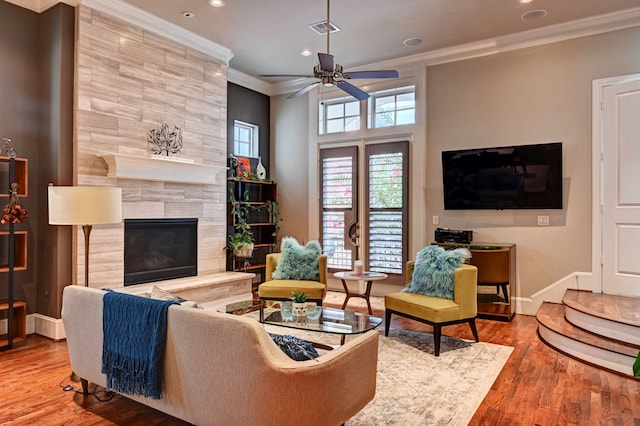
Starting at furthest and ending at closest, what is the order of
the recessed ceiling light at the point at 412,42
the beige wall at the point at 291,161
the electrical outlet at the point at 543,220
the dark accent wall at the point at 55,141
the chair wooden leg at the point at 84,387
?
the beige wall at the point at 291,161, the recessed ceiling light at the point at 412,42, the electrical outlet at the point at 543,220, the dark accent wall at the point at 55,141, the chair wooden leg at the point at 84,387

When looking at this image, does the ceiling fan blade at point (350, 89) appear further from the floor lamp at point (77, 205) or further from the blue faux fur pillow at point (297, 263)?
the floor lamp at point (77, 205)

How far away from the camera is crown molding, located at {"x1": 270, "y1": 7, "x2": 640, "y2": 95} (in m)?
4.70

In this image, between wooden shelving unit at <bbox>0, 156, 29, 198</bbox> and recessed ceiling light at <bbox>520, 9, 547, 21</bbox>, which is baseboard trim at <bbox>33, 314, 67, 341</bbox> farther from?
recessed ceiling light at <bbox>520, 9, 547, 21</bbox>

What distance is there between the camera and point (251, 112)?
706 cm

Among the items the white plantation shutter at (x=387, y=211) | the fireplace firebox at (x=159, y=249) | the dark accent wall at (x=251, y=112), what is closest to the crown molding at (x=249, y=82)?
the dark accent wall at (x=251, y=112)

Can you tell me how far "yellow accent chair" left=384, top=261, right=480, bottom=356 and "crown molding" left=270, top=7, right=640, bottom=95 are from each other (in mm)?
3116

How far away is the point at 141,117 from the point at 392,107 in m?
3.50

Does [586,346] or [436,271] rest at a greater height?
[436,271]

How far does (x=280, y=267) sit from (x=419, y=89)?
3191mm

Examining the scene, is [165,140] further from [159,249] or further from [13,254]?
[13,254]

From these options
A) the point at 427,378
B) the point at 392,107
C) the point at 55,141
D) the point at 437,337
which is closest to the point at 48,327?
the point at 55,141

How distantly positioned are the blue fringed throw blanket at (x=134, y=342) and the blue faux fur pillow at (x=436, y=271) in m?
2.60

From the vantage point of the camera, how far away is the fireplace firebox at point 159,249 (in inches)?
191

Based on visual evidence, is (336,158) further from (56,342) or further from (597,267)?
(56,342)
